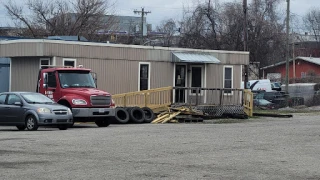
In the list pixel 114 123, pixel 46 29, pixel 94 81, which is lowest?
pixel 114 123

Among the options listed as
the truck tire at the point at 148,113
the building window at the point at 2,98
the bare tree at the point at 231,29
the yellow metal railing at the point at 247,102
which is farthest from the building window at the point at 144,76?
the bare tree at the point at 231,29

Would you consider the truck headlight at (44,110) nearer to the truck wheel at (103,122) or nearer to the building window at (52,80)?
the building window at (52,80)

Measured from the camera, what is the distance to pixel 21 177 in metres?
9.93

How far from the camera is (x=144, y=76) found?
1247 inches

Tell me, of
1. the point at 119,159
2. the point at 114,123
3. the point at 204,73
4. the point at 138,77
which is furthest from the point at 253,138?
the point at 204,73

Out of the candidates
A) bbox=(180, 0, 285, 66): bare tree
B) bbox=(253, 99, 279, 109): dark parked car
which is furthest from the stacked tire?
bbox=(180, 0, 285, 66): bare tree

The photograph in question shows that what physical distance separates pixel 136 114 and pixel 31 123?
6.73 m

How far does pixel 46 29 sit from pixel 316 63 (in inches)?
1291

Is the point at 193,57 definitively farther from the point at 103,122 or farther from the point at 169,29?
the point at 169,29

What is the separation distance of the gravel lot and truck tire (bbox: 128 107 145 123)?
807 cm

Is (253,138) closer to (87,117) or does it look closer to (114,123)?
(87,117)

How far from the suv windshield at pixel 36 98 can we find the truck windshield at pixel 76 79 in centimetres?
171

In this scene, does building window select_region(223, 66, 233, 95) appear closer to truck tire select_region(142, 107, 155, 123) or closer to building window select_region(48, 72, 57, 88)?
truck tire select_region(142, 107, 155, 123)

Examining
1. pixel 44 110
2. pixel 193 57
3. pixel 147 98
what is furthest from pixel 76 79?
pixel 193 57
